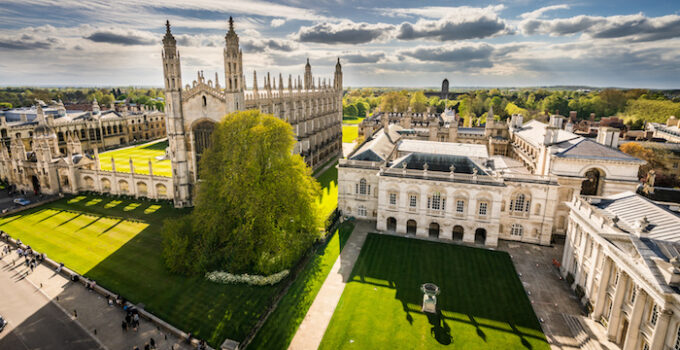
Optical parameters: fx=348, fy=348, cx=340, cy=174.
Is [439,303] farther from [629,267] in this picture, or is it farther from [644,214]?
[644,214]

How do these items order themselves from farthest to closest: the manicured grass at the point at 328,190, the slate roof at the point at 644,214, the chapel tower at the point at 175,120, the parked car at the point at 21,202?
1. the parked car at the point at 21,202
2. the manicured grass at the point at 328,190
3. the chapel tower at the point at 175,120
4. the slate roof at the point at 644,214

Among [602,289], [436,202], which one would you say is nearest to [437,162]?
[436,202]

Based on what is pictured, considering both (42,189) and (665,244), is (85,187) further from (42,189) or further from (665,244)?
(665,244)

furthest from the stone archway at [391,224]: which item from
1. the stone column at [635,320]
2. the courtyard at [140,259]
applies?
the stone column at [635,320]

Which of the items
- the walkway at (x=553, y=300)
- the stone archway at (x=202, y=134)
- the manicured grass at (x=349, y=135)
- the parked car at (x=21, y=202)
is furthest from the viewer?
the manicured grass at (x=349, y=135)

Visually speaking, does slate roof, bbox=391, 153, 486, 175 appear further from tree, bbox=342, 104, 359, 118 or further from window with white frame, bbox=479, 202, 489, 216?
tree, bbox=342, 104, 359, 118

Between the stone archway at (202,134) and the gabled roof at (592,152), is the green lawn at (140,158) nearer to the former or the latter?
the stone archway at (202,134)
